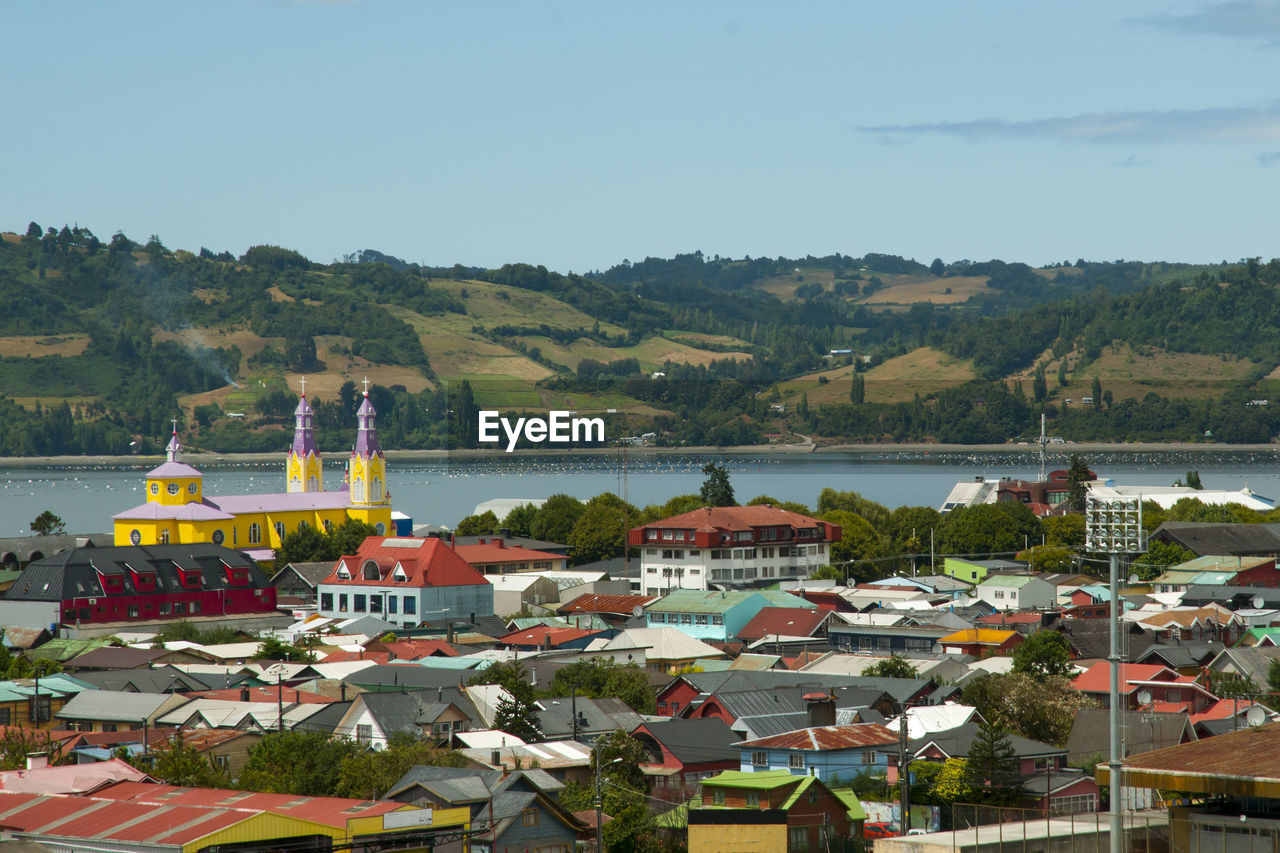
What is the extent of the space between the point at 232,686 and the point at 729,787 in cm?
1423

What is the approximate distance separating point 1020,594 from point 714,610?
966 cm

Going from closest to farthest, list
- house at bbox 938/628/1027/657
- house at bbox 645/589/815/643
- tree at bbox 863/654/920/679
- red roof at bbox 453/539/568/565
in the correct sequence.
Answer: tree at bbox 863/654/920/679 < house at bbox 938/628/1027/657 < house at bbox 645/589/815/643 < red roof at bbox 453/539/568/565

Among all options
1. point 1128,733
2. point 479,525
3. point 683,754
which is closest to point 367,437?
point 479,525

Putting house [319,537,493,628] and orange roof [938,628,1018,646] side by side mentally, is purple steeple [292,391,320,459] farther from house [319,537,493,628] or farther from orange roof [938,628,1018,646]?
orange roof [938,628,1018,646]

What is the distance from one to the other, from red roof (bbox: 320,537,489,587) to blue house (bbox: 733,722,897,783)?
24.7 meters

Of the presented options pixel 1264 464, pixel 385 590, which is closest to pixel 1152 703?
pixel 385 590

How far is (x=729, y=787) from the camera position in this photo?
23.3 metres

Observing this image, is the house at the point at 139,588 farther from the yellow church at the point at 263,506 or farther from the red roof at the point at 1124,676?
the red roof at the point at 1124,676

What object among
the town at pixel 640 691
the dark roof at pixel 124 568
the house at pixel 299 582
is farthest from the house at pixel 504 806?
the house at pixel 299 582

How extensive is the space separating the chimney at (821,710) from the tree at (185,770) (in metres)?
8.42

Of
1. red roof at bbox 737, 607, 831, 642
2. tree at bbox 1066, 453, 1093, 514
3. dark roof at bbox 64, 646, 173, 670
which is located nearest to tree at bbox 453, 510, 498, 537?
tree at bbox 1066, 453, 1093, 514

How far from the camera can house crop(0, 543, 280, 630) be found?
48.0 m

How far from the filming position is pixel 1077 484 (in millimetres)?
77438

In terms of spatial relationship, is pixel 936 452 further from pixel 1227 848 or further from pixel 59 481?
pixel 1227 848
